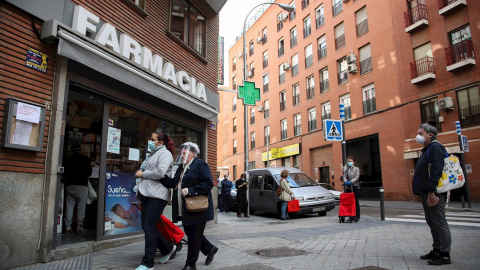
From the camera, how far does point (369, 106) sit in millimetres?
23953

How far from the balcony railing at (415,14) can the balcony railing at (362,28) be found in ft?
12.1

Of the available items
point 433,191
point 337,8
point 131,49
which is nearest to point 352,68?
point 337,8

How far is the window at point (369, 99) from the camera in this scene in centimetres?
2369

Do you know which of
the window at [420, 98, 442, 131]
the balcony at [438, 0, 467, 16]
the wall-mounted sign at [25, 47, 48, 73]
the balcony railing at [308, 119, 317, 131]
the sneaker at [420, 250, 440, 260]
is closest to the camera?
the sneaker at [420, 250, 440, 260]

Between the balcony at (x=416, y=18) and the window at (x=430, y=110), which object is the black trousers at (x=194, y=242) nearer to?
the window at (x=430, y=110)

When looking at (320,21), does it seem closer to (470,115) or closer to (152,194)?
(470,115)

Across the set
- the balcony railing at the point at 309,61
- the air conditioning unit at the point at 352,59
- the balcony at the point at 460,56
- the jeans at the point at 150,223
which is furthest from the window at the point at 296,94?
the jeans at the point at 150,223

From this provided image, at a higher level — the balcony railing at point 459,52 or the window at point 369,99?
the balcony railing at point 459,52

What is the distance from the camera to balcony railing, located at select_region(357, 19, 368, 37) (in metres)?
24.5

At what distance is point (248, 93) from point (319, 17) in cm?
1930

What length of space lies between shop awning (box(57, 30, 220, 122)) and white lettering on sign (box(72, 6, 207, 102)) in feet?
0.73

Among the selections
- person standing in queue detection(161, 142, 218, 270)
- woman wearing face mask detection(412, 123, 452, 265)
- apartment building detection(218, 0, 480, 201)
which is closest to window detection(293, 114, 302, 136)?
apartment building detection(218, 0, 480, 201)

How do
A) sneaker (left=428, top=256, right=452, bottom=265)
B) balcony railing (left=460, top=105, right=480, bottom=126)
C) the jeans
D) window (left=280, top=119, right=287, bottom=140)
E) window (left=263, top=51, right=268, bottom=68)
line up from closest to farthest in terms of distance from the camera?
sneaker (left=428, top=256, right=452, bottom=265)
the jeans
balcony railing (left=460, top=105, right=480, bottom=126)
window (left=280, top=119, right=287, bottom=140)
window (left=263, top=51, right=268, bottom=68)

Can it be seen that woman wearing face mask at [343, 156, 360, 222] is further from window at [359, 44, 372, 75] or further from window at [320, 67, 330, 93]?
window at [320, 67, 330, 93]
